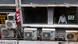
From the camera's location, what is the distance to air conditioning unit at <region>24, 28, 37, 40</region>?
414 centimetres

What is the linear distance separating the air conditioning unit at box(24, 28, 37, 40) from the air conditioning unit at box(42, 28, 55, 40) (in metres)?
0.18

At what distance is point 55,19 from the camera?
4266 mm

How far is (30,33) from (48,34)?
1.16ft

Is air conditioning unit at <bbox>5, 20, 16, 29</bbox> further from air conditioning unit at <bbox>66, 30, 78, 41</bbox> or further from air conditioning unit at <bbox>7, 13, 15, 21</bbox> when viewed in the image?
air conditioning unit at <bbox>66, 30, 78, 41</bbox>

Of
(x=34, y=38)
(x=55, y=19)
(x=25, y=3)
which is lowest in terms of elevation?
(x=34, y=38)

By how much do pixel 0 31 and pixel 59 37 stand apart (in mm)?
1193

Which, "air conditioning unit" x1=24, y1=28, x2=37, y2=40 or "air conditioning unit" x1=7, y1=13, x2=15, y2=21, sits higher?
"air conditioning unit" x1=7, y1=13, x2=15, y2=21

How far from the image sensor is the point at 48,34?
4152 millimetres

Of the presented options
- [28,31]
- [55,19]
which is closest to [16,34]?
[28,31]

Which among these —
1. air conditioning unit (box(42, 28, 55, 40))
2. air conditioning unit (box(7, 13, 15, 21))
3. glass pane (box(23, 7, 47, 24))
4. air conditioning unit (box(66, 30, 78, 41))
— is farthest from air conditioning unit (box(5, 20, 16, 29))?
air conditioning unit (box(66, 30, 78, 41))

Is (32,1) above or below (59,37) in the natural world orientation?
above

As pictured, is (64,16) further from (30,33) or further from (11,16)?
(11,16)

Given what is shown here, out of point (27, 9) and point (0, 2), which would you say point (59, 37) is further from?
point (0, 2)

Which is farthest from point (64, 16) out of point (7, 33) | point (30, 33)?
point (7, 33)
